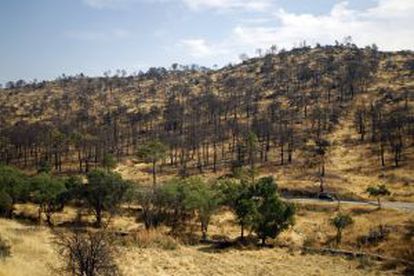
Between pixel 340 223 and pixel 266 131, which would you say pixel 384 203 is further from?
pixel 266 131

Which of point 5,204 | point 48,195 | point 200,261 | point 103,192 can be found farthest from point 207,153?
point 200,261

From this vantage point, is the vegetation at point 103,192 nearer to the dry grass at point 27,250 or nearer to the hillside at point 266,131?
the dry grass at point 27,250

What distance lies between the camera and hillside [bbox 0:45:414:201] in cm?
10256

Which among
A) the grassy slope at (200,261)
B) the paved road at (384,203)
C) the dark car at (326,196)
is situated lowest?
the grassy slope at (200,261)

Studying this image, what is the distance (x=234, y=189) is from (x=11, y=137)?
3488 inches

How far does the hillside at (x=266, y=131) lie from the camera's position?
103 meters

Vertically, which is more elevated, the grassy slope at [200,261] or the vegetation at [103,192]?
the vegetation at [103,192]

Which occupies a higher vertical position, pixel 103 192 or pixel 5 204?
pixel 103 192

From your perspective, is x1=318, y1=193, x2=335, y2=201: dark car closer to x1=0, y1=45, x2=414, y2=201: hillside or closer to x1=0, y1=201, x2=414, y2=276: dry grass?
x1=0, y1=45, x2=414, y2=201: hillside

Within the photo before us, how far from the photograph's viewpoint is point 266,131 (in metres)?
129

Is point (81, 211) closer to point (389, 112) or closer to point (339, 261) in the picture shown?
point (339, 261)

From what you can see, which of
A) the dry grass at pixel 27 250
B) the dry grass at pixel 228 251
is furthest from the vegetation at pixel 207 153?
the dry grass at pixel 27 250

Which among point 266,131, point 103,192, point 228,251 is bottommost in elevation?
point 228,251

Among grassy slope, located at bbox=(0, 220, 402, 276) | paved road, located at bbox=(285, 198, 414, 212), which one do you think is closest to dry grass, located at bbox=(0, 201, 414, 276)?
grassy slope, located at bbox=(0, 220, 402, 276)
